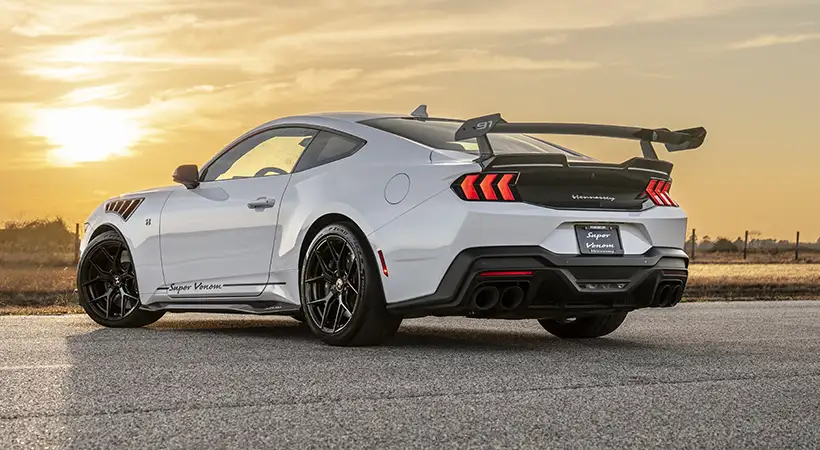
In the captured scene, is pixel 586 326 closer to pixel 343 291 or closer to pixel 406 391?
pixel 343 291

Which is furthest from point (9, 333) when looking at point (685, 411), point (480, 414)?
point (685, 411)

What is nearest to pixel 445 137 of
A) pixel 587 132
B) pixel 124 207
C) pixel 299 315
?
pixel 587 132

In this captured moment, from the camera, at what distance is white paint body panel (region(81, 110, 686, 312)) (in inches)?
268

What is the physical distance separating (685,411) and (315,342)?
131 inches

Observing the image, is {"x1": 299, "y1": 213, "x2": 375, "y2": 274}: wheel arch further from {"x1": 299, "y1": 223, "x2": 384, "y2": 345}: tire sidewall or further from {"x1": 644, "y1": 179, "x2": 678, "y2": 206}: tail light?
{"x1": 644, "y1": 179, "x2": 678, "y2": 206}: tail light

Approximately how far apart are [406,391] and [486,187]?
1768 millimetres

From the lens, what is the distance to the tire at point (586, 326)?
840 centimetres

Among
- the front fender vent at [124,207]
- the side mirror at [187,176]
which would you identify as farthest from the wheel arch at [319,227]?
the front fender vent at [124,207]

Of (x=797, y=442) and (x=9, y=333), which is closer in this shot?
(x=797, y=442)

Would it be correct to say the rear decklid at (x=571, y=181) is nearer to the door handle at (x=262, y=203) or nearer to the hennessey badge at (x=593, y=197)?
the hennessey badge at (x=593, y=197)

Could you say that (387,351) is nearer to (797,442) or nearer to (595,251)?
(595,251)

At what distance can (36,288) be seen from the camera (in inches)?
976

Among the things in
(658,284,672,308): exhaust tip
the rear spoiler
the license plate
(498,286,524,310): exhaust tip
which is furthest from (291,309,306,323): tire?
(658,284,672,308): exhaust tip

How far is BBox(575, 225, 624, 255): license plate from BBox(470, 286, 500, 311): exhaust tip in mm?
609
